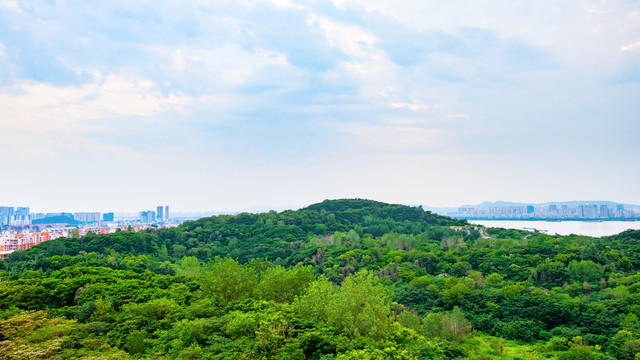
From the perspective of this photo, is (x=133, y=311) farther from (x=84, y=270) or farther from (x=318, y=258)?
(x=318, y=258)

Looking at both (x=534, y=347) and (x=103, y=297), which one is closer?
(x=103, y=297)

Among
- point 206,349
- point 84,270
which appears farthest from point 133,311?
point 84,270

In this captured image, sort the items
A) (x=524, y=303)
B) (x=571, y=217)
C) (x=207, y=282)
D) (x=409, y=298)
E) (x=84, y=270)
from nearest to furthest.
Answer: (x=207, y=282), (x=84, y=270), (x=524, y=303), (x=409, y=298), (x=571, y=217)

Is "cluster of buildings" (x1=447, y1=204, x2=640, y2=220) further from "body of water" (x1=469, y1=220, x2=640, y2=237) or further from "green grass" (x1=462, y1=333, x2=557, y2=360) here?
"green grass" (x1=462, y1=333, x2=557, y2=360)

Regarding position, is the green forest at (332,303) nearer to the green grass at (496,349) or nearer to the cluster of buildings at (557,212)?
the green grass at (496,349)

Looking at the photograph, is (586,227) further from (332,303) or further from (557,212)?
(332,303)

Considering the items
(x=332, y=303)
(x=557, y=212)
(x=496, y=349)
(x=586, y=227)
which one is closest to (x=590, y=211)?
(x=557, y=212)
